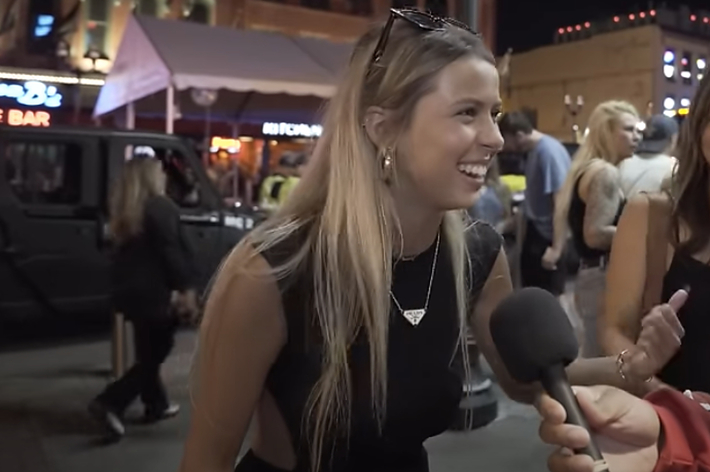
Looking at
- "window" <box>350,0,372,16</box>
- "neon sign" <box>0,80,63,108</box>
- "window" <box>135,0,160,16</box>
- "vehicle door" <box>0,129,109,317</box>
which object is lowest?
"vehicle door" <box>0,129,109,317</box>

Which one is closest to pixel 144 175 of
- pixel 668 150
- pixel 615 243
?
pixel 668 150

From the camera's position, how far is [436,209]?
177 centimetres

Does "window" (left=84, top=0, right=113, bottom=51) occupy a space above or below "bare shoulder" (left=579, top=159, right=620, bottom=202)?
above

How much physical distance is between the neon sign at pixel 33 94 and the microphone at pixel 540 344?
634 inches

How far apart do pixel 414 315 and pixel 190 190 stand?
6.39 m

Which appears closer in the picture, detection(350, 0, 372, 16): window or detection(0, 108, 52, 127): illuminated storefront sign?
detection(0, 108, 52, 127): illuminated storefront sign

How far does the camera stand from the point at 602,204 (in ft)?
15.5

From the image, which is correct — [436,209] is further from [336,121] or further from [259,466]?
[259,466]

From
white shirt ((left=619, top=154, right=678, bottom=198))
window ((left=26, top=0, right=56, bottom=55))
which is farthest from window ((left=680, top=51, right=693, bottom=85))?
white shirt ((left=619, top=154, right=678, bottom=198))

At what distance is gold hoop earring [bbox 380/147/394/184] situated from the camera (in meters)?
1.78

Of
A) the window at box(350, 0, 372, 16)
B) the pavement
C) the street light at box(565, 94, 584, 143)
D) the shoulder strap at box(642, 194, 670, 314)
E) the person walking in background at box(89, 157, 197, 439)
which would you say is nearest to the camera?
the shoulder strap at box(642, 194, 670, 314)

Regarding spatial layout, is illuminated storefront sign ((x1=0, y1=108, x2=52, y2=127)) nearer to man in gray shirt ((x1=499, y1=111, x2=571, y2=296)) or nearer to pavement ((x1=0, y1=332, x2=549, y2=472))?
pavement ((x1=0, y1=332, x2=549, y2=472))

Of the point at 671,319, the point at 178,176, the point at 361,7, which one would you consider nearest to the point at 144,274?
the point at 178,176

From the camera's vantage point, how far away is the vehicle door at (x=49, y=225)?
25.0 ft
